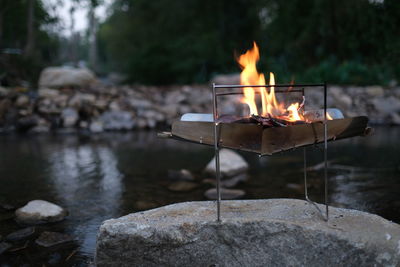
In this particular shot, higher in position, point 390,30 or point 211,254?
point 390,30

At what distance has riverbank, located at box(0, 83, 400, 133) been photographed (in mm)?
14570

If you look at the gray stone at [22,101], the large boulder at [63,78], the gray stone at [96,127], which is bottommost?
the gray stone at [96,127]

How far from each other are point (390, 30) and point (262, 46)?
16.2 meters

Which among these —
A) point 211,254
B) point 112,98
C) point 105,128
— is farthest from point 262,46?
point 211,254

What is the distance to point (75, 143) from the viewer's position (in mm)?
11773

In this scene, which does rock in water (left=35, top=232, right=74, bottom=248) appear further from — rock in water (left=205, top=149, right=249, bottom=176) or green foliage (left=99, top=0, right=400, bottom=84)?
green foliage (left=99, top=0, right=400, bottom=84)

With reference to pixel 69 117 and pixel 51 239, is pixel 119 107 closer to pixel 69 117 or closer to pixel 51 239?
pixel 69 117

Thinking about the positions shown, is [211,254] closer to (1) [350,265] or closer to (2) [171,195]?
(1) [350,265]

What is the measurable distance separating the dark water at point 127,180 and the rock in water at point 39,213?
0.12 m

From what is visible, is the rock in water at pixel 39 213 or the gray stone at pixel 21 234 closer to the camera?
the gray stone at pixel 21 234

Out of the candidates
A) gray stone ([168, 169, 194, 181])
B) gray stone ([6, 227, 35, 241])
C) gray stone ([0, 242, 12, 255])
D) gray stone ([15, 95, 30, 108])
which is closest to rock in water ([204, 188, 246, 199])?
gray stone ([168, 169, 194, 181])

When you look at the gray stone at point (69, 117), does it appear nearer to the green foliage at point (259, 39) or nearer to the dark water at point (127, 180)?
the dark water at point (127, 180)

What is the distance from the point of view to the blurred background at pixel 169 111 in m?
6.00

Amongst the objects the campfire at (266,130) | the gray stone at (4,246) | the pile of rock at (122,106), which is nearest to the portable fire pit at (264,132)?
the campfire at (266,130)
